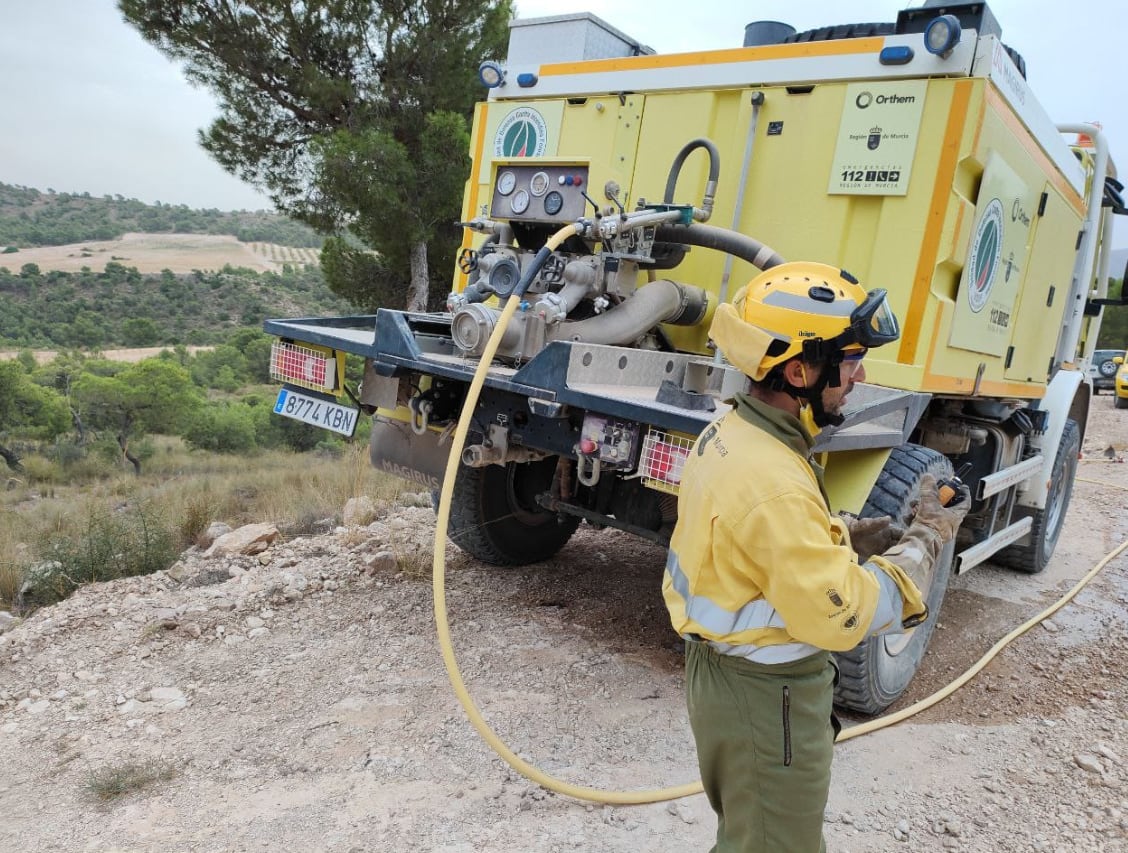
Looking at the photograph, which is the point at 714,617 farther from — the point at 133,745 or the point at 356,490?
the point at 356,490

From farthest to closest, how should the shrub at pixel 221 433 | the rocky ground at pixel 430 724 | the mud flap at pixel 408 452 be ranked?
the shrub at pixel 221 433 < the mud flap at pixel 408 452 < the rocky ground at pixel 430 724

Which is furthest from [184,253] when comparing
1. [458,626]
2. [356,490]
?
[458,626]

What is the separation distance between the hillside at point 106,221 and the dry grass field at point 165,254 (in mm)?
1411

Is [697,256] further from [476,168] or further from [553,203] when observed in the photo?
[476,168]

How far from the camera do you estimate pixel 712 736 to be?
175 cm

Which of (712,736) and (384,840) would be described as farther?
(384,840)

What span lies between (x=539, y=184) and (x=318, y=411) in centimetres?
138

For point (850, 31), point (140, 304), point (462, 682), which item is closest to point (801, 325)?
point (462, 682)

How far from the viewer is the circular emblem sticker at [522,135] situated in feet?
14.4

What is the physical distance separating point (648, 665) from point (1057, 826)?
5.31 feet

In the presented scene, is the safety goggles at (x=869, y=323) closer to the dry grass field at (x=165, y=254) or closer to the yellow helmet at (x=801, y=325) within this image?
the yellow helmet at (x=801, y=325)

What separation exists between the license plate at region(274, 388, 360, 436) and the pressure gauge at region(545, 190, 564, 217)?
3.92 feet

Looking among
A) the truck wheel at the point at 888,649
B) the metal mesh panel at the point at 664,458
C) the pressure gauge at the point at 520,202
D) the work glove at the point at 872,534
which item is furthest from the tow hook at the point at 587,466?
the pressure gauge at the point at 520,202

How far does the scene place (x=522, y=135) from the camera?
446 cm
